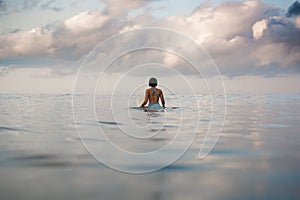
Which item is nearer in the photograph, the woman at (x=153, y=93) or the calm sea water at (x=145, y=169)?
the calm sea water at (x=145, y=169)

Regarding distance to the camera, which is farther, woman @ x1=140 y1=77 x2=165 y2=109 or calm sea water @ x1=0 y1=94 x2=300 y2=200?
woman @ x1=140 y1=77 x2=165 y2=109

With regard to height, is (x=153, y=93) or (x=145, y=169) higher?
(x=153, y=93)

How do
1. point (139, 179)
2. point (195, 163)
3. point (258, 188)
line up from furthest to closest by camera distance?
point (195, 163), point (139, 179), point (258, 188)

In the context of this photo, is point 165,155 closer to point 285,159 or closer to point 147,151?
point 147,151

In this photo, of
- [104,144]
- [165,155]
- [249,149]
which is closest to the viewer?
[165,155]

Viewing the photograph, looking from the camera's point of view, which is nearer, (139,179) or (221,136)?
(139,179)

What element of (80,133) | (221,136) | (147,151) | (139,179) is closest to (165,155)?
(147,151)

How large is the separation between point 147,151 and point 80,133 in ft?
10.3

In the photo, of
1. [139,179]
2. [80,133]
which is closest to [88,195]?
[139,179]

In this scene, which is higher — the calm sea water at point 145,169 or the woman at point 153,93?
the woman at point 153,93

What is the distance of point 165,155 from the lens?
18.1 feet

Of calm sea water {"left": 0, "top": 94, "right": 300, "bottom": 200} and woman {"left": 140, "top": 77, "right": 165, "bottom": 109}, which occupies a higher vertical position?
woman {"left": 140, "top": 77, "right": 165, "bottom": 109}

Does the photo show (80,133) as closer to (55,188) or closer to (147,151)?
(147,151)

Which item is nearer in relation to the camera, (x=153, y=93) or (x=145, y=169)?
(x=145, y=169)
